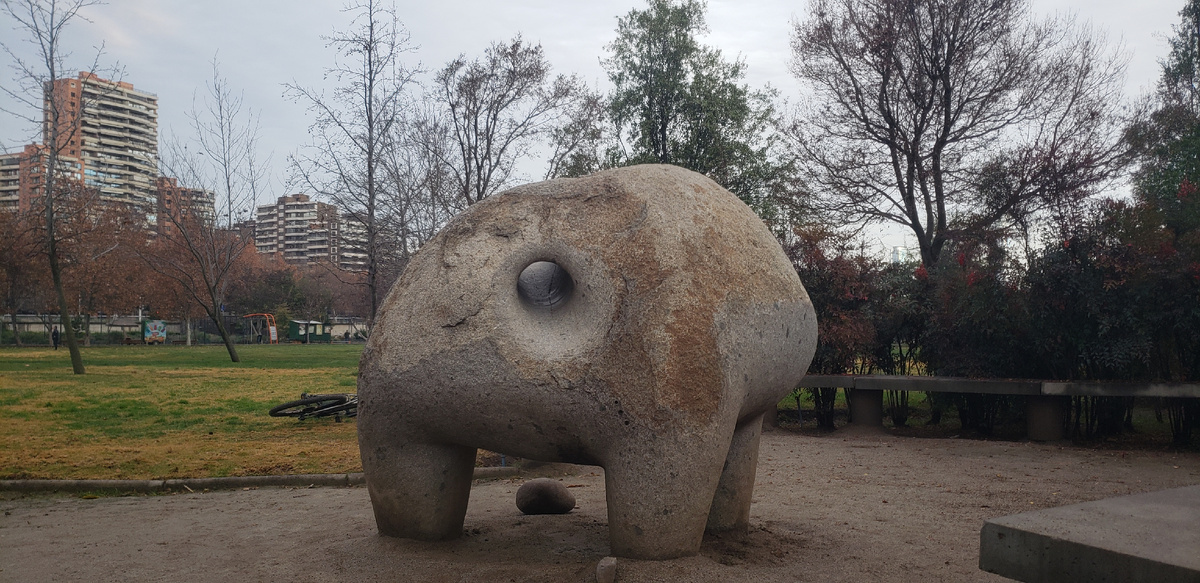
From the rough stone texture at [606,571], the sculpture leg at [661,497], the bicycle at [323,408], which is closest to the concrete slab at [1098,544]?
the sculpture leg at [661,497]

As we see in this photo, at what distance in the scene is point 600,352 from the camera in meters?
4.49

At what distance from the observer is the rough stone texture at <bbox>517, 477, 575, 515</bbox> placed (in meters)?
6.45

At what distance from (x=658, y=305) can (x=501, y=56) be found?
15370 mm

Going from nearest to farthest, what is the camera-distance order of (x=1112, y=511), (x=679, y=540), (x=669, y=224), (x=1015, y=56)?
(x=1112, y=511), (x=679, y=540), (x=669, y=224), (x=1015, y=56)

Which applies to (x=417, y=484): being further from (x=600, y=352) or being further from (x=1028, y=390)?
(x=1028, y=390)

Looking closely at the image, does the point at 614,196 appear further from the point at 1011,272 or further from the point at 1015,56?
the point at 1015,56

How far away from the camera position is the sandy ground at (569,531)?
4742 mm

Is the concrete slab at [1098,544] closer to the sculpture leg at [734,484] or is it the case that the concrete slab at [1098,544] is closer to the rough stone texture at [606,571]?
the rough stone texture at [606,571]

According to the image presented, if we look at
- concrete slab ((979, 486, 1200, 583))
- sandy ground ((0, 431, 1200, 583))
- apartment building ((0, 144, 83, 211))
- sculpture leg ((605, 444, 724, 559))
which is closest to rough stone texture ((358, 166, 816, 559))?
sculpture leg ((605, 444, 724, 559))

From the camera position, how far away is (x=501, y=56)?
1859 centimetres

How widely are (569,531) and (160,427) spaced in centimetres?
926

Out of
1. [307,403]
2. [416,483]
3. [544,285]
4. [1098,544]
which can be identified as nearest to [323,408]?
[307,403]

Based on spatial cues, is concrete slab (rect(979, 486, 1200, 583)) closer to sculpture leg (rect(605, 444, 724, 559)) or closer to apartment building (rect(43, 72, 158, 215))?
sculpture leg (rect(605, 444, 724, 559))

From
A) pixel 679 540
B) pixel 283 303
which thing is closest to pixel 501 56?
pixel 679 540
